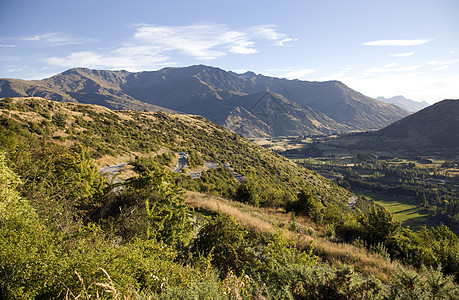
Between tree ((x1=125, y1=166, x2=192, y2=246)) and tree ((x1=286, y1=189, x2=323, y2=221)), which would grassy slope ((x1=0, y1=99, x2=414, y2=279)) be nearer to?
tree ((x1=125, y1=166, x2=192, y2=246))

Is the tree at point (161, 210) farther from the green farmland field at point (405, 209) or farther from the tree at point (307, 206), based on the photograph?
the green farmland field at point (405, 209)

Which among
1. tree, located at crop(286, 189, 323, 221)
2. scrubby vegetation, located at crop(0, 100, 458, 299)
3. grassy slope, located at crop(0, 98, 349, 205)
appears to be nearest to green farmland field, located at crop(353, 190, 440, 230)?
grassy slope, located at crop(0, 98, 349, 205)

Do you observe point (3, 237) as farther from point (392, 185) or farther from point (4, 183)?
point (392, 185)

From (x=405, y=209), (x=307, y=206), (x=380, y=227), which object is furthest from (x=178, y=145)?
(x=405, y=209)

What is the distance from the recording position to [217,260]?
6066mm

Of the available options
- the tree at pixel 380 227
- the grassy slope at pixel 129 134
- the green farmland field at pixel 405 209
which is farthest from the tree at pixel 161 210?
the green farmland field at pixel 405 209

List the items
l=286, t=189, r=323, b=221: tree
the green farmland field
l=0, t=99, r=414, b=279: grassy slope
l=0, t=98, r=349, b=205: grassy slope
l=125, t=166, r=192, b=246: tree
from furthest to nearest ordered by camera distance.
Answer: the green farmland field
l=0, t=98, r=349, b=205: grassy slope
l=286, t=189, r=323, b=221: tree
l=0, t=99, r=414, b=279: grassy slope
l=125, t=166, r=192, b=246: tree

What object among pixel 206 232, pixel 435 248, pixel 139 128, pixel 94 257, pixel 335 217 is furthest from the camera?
pixel 139 128

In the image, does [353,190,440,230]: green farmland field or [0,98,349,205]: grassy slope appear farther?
[353,190,440,230]: green farmland field

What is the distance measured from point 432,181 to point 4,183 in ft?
652

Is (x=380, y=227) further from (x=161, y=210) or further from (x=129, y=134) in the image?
(x=129, y=134)

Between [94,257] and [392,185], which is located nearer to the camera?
[94,257]

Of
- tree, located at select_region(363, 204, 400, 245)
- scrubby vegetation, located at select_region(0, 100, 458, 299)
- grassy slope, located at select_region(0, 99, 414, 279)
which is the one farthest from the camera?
tree, located at select_region(363, 204, 400, 245)

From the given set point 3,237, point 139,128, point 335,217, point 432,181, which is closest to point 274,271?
point 3,237
